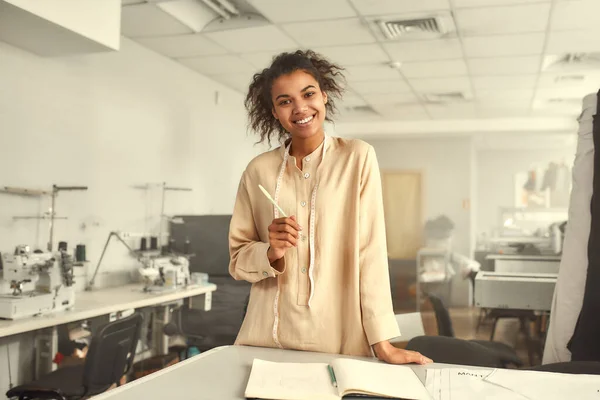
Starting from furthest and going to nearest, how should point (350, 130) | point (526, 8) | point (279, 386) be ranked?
point (350, 130)
point (526, 8)
point (279, 386)

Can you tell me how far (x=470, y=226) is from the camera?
8750 millimetres

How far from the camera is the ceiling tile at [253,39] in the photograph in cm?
429

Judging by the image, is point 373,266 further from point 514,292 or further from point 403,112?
point 403,112

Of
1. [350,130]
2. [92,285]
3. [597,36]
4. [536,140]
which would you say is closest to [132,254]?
[92,285]

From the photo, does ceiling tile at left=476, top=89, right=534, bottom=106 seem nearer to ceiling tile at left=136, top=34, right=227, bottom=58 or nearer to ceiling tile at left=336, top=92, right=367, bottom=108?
ceiling tile at left=336, top=92, right=367, bottom=108

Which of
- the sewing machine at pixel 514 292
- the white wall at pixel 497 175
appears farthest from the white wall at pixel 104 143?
→ the white wall at pixel 497 175

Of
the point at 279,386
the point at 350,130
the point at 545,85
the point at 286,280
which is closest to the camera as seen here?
the point at 279,386

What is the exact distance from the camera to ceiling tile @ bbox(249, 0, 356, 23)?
3730 mm

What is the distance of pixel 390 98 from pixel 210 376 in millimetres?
5944

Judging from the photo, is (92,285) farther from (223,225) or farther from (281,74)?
(281,74)

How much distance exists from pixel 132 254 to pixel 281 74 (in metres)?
3.24

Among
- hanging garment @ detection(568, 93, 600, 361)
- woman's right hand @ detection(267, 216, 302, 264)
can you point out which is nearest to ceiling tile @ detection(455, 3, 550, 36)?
hanging garment @ detection(568, 93, 600, 361)

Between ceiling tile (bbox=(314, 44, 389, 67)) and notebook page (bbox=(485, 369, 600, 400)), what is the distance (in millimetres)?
3872

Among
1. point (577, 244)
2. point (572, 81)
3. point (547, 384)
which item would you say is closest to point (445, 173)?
point (572, 81)
